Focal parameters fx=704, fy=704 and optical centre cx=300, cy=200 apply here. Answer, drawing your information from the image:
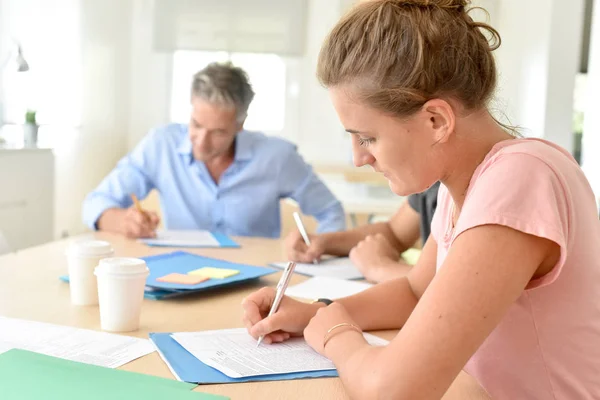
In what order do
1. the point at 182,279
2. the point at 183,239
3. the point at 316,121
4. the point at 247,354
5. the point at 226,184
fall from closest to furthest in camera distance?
the point at 247,354 → the point at 182,279 → the point at 183,239 → the point at 226,184 → the point at 316,121

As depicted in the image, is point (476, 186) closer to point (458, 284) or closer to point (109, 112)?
point (458, 284)

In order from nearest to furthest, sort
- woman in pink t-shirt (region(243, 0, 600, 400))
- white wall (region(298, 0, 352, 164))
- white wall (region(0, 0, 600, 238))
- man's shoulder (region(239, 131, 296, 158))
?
woman in pink t-shirt (region(243, 0, 600, 400)) → man's shoulder (region(239, 131, 296, 158)) → white wall (region(0, 0, 600, 238)) → white wall (region(298, 0, 352, 164))

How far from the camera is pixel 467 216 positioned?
83cm

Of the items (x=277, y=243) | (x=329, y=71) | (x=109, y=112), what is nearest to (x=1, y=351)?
(x=329, y=71)

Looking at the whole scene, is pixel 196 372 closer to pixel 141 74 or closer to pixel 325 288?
pixel 325 288

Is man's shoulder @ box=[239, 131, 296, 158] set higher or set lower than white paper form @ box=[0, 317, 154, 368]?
higher

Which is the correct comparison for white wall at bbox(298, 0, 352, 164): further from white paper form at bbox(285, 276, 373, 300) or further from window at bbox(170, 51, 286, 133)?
white paper form at bbox(285, 276, 373, 300)

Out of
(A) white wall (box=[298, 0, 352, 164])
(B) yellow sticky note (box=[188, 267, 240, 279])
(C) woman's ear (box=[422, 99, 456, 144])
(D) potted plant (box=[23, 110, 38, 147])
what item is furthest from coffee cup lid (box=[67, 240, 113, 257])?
(A) white wall (box=[298, 0, 352, 164])

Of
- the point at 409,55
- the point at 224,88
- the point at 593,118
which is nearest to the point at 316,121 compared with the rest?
the point at 593,118

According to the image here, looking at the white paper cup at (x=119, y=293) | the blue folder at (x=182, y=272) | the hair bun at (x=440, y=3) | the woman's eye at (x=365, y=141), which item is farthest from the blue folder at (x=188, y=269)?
the hair bun at (x=440, y=3)

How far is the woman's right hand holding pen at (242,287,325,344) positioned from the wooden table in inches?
3.3

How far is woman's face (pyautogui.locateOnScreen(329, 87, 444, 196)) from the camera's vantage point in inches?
36.3

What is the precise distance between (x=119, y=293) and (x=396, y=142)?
0.53 m

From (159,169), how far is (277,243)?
2.36 ft
